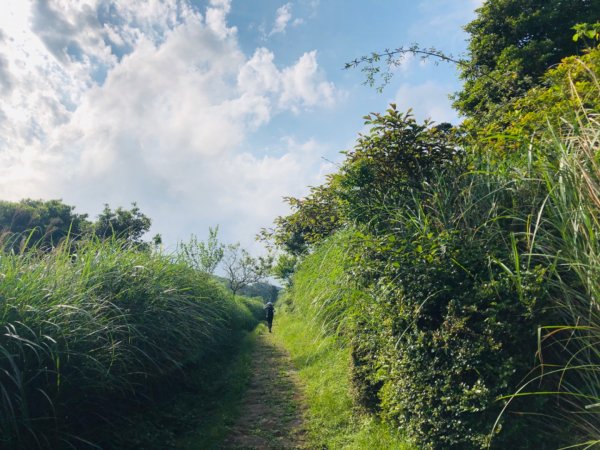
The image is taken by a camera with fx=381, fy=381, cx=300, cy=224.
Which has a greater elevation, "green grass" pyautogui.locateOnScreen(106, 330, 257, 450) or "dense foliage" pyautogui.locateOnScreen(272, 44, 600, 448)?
"dense foliage" pyautogui.locateOnScreen(272, 44, 600, 448)

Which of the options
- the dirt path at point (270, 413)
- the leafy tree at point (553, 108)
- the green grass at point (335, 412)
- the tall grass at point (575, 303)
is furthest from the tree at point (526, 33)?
the tall grass at point (575, 303)

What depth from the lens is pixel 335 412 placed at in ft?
16.8

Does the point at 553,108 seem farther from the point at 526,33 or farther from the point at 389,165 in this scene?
the point at 526,33

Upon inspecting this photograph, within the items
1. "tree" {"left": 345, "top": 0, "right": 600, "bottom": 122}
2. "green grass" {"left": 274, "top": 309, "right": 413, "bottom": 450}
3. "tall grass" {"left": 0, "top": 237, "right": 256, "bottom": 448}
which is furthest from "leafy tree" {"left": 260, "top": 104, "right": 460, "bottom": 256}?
"tree" {"left": 345, "top": 0, "right": 600, "bottom": 122}

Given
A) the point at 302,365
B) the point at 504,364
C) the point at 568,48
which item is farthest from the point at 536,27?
the point at 504,364

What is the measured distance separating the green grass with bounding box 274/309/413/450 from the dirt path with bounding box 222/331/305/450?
0.21 m

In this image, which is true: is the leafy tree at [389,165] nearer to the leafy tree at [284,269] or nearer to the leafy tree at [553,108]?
the leafy tree at [553,108]

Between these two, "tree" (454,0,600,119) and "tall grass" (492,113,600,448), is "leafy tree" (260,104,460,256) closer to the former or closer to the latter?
"tall grass" (492,113,600,448)

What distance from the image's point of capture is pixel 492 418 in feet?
9.32

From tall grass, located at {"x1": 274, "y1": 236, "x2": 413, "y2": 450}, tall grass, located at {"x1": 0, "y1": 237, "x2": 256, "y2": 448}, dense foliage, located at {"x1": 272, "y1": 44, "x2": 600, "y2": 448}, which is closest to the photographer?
dense foliage, located at {"x1": 272, "y1": 44, "x2": 600, "y2": 448}

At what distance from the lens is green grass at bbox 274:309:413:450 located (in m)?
4.01

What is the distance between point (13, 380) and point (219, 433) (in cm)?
273

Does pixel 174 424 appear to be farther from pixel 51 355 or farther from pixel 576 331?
pixel 576 331

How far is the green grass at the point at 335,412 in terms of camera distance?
4014mm
